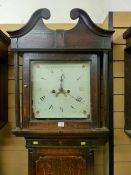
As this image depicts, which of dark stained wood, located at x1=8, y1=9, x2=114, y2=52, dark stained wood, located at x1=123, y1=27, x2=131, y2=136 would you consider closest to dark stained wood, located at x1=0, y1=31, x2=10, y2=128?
dark stained wood, located at x1=8, y1=9, x2=114, y2=52

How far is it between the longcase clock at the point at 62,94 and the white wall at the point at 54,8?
1.71 ft

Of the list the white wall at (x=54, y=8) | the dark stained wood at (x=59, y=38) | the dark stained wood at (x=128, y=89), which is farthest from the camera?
the white wall at (x=54, y=8)

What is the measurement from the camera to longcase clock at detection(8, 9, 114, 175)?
179 centimetres

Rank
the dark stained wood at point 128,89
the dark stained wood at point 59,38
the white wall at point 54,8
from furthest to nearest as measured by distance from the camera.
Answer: the white wall at point 54,8 → the dark stained wood at point 128,89 → the dark stained wood at point 59,38

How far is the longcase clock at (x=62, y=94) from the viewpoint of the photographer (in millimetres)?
1785

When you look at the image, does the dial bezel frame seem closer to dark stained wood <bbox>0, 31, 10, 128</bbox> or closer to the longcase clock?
the longcase clock

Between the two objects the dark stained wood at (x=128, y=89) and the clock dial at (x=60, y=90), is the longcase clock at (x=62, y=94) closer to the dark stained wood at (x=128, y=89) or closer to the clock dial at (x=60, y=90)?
the clock dial at (x=60, y=90)

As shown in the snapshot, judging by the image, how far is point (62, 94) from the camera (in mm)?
1850

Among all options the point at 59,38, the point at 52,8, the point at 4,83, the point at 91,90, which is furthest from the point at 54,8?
the point at 91,90

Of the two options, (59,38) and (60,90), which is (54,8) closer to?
(59,38)

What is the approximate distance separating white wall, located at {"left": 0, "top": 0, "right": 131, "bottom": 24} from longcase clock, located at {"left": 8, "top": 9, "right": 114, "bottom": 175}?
0.52 m

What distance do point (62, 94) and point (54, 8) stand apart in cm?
87

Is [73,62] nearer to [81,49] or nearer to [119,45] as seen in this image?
[81,49]

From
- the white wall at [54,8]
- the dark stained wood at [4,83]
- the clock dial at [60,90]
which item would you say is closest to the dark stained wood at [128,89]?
the clock dial at [60,90]
